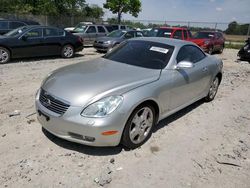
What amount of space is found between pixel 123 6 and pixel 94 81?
29843mm

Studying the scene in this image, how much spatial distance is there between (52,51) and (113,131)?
8.77m

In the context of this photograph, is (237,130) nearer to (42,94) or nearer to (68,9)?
(42,94)

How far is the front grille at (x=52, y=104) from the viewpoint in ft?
10.6

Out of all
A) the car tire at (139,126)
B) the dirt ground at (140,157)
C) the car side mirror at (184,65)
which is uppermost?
the car side mirror at (184,65)

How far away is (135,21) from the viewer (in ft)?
118

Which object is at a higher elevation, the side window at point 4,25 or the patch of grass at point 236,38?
the patch of grass at point 236,38

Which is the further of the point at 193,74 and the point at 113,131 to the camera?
the point at 193,74

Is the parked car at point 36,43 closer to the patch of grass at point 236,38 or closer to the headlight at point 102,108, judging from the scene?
the headlight at point 102,108

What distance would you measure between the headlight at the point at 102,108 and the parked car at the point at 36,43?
7.84 meters

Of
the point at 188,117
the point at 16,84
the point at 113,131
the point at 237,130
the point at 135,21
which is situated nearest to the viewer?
the point at 113,131

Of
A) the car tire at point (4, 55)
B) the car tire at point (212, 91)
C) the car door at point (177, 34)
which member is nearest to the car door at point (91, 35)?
the car door at point (177, 34)

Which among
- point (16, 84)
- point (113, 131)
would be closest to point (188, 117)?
point (113, 131)

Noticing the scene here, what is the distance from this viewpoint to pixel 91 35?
16656 millimetres

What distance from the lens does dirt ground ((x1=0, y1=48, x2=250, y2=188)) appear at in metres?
3.06
